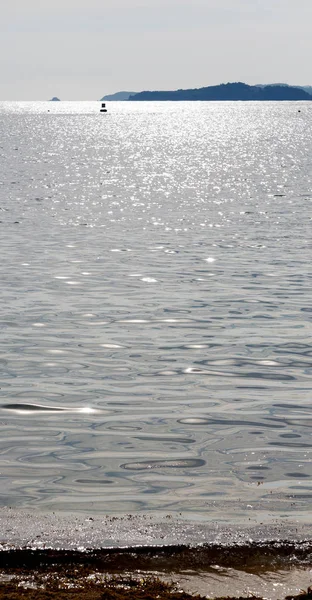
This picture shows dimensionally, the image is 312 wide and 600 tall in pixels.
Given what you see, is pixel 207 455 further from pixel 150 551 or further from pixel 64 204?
pixel 64 204

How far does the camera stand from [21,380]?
58.5 feet

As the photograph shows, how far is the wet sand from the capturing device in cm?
854

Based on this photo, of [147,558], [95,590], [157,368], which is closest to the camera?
[95,590]

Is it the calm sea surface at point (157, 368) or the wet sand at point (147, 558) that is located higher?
the wet sand at point (147, 558)

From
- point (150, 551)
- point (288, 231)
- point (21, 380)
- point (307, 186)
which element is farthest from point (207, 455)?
point (307, 186)

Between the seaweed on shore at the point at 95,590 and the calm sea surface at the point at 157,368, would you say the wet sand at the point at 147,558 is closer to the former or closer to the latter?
the seaweed on shore at the point at 95,590

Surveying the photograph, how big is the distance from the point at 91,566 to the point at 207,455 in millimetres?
4568

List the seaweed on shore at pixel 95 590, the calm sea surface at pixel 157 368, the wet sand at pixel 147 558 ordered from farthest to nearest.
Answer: the calm sea surface at pixel 157 368 → the wet sand at pixel 147 558 → the seaweed on shore at pixel 95 590

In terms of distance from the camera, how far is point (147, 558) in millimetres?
9398

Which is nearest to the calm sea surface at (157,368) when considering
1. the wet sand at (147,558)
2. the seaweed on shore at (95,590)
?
the wet sand at (147,558)

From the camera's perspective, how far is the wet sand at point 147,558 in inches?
336

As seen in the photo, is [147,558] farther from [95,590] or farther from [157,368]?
[157,368]

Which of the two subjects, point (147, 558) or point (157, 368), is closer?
point (147, 558)

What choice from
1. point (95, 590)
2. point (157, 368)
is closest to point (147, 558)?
point (95, 590)
